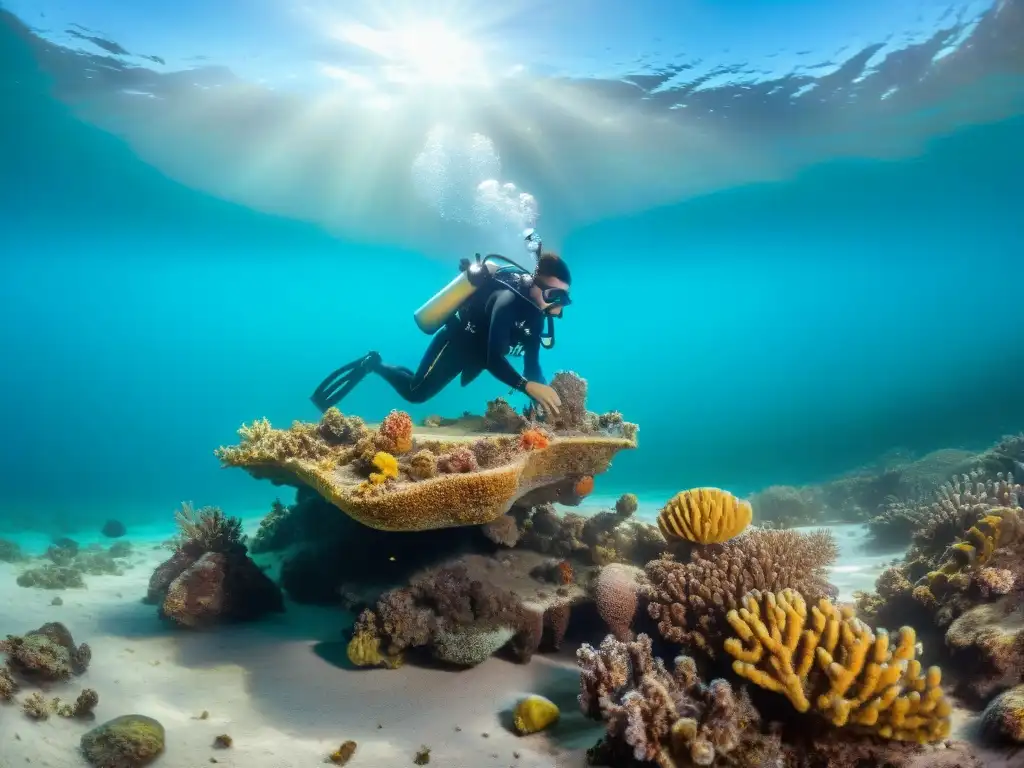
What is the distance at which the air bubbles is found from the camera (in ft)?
67.5

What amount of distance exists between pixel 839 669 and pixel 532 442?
10.2ft

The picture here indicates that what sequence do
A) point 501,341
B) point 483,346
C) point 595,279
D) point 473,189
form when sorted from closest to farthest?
point 501,341, point 483,346, point 473,189, point 595,279

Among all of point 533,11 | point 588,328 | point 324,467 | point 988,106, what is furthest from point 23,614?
point 588,328

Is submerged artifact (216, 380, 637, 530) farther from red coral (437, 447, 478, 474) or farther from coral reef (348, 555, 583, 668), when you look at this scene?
coral reef (348, 555, 583, 668)

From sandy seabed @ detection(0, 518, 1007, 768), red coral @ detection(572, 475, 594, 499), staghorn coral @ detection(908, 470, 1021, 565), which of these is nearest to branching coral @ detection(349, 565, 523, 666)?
sandy seabed @ detection(0, 518, 1007, 768)

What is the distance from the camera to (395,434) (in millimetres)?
5371

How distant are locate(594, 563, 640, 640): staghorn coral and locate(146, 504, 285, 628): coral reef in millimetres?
4693

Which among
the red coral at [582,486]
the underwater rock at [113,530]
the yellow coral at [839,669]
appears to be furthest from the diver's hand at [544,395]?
the underwater rock at [113,530]

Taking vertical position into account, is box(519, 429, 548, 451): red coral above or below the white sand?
above

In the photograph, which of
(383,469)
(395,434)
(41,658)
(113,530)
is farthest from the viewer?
(113,530)

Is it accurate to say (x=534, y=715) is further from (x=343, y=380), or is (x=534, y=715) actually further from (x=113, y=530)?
(x=113, y=530)

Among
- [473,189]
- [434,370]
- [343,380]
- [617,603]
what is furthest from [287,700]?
[473,189]

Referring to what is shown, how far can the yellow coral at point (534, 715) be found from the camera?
4.22 m

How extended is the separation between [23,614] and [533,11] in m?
16.4
